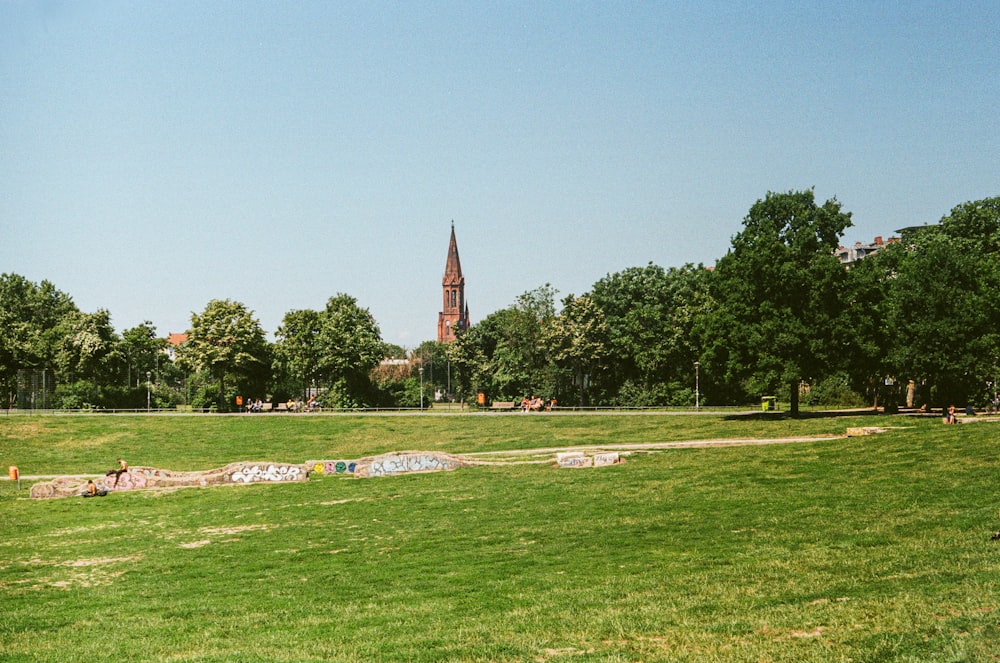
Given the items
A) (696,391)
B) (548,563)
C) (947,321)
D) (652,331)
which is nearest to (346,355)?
(652,331)

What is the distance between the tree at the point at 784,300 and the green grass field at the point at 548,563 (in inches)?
692

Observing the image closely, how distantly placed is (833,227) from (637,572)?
175 feet

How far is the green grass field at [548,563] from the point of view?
48.4 feet

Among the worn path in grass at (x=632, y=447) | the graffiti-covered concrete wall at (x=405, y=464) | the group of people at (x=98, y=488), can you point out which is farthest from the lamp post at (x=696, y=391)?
the group of people at (x=98, y=488)

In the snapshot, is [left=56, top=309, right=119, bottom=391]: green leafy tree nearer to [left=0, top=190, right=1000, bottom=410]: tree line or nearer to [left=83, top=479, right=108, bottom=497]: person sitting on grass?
[left=0, top=190, right=1000, bottom=410]: tree line

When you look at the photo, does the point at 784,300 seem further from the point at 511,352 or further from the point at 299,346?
the point at 299,346

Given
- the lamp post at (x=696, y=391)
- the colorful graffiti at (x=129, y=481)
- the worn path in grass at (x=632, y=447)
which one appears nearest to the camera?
the colorful graffiti at (x=129, y=481)

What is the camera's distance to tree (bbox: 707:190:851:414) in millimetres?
60812

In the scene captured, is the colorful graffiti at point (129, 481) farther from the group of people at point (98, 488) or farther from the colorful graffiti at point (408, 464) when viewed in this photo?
the colorful graffiti at point (408, 464)

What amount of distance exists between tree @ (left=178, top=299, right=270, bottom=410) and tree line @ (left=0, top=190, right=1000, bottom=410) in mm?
173

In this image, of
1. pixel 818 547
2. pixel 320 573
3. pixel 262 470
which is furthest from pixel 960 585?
pixel 262 470

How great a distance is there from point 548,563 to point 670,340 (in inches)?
2755

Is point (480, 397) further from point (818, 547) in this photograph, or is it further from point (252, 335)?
point (818, 547)

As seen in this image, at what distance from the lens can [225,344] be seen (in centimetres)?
9306
